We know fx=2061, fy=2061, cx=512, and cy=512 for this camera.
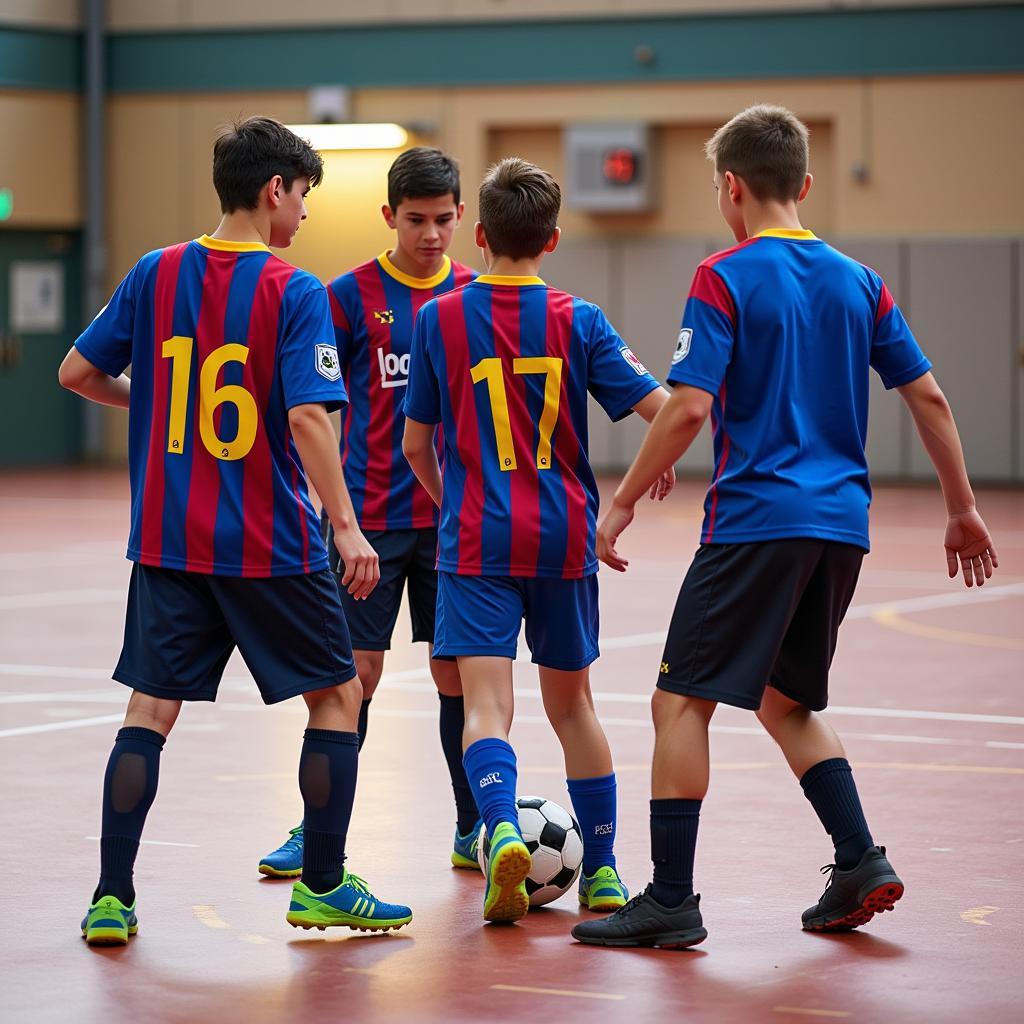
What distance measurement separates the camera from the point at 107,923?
4.89 m

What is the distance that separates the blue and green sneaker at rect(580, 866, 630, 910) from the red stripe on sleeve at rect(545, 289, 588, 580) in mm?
800

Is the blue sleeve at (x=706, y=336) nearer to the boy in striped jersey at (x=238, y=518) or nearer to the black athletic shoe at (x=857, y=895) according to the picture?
the boy in striped jersey at (x=238, y=518)

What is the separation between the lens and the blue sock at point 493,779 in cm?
500

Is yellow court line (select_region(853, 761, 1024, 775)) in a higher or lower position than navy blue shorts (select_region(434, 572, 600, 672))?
lower

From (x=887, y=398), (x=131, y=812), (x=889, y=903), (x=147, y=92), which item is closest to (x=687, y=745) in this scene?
(x=889, y=903)

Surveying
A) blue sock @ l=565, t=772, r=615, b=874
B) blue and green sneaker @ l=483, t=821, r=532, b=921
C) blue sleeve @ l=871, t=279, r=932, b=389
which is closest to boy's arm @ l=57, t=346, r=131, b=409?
blue and green sneaker @ l=483, t=821, r=532, b=921

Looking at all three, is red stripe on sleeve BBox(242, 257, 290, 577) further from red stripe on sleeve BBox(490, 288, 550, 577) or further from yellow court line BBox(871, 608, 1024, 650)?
yellow court line BBox(871, 608, 1024, 650)

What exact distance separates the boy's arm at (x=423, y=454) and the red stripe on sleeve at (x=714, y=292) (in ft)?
2.92

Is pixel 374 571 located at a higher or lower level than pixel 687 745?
higher

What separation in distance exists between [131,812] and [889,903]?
1.85 m

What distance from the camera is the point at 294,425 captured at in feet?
16.0

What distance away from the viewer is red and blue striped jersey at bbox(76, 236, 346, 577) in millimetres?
4945

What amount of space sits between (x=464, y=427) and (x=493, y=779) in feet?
2.95

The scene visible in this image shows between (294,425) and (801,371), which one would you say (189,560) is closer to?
(294,425)
